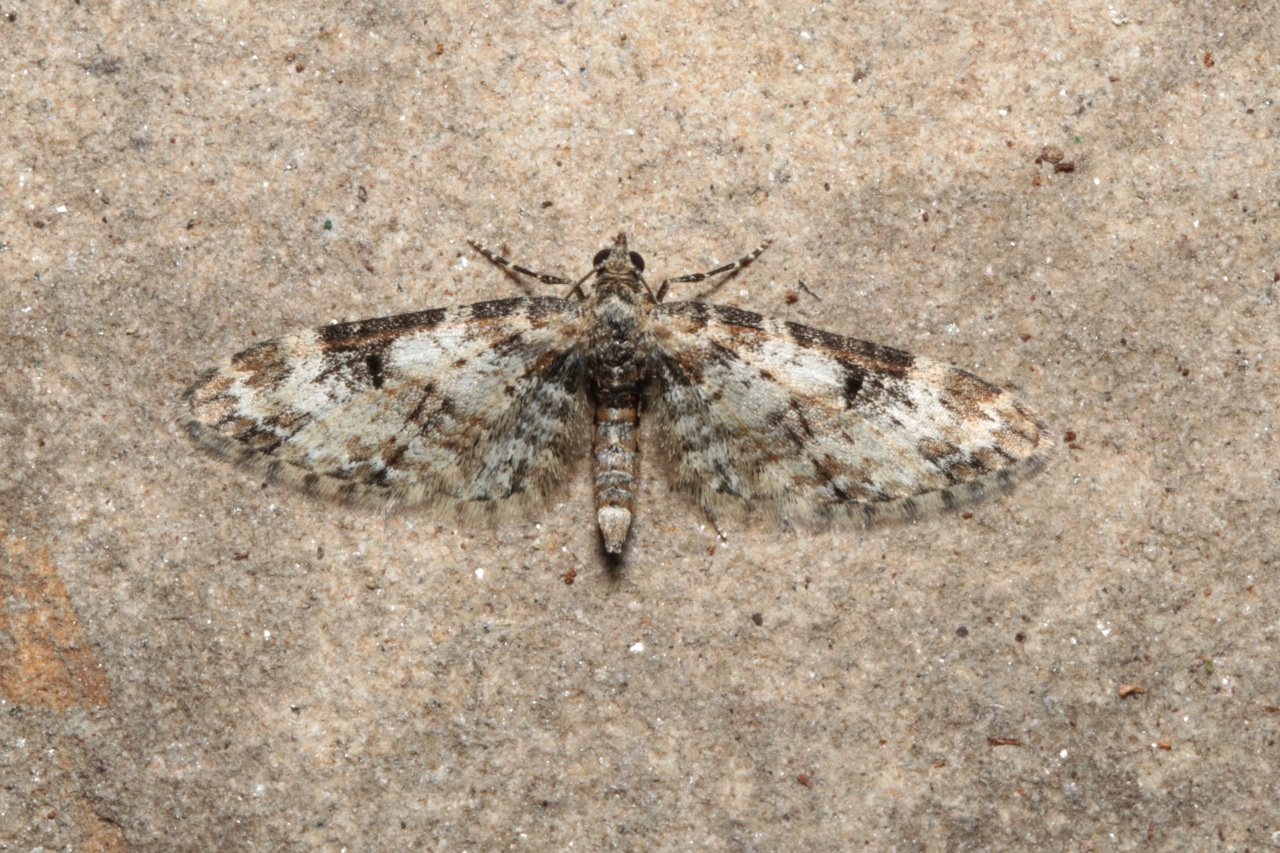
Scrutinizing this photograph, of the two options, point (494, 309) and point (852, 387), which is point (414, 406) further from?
point (852, 387)

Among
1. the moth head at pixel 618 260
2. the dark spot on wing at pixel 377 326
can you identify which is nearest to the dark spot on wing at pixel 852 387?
the moth head at pixel 618 260

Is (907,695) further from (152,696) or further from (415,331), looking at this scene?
(152,696)

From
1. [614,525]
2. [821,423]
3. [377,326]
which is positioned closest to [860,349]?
[821,423]

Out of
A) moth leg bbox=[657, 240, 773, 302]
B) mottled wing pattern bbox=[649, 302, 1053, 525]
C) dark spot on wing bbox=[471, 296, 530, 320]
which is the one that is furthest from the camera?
moth leg bbox=[657, 240, 773, 302]

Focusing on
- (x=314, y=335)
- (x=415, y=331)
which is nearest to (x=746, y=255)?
(x=415, y=331)

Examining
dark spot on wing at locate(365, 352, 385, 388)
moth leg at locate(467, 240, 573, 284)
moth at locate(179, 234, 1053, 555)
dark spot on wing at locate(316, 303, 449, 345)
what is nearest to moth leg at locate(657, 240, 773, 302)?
moth at locate(179, 234, 1053, 555)

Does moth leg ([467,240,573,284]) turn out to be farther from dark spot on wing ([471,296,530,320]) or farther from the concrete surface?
dark spot on wing ([471,296,530,320])
